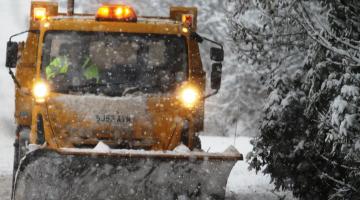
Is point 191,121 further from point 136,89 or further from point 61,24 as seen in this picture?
point 61,24

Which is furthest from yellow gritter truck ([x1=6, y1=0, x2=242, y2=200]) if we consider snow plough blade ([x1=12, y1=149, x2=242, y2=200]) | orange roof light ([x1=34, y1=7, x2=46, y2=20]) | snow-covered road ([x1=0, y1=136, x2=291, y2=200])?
snow-covered road ([x1=0, y1=136, x2=291, y2=200])

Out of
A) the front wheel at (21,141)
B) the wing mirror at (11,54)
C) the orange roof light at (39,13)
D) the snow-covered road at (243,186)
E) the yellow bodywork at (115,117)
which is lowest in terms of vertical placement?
the snow-covered road at (243,186)

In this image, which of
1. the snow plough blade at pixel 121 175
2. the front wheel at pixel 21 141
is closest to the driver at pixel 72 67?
the front wheel at pixel 21 141

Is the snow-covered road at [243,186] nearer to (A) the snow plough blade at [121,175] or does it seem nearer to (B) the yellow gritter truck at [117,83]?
(B) the yellow gritter truck at [117,83]

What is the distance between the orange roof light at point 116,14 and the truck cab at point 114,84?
1 centimetres

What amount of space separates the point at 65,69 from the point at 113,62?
1.84ft

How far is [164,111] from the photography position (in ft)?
23.4

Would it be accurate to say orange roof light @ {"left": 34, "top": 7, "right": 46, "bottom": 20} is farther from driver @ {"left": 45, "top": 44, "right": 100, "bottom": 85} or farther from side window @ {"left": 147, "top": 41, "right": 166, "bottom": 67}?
side window @ {"left": 147, "top": 41, "right": 166, "bottom": 67}

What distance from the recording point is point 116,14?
24.8 feet

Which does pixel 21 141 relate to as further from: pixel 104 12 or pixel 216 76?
pixel 216 76

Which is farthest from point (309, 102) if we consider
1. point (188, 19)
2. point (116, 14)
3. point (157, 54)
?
point (116, 14)

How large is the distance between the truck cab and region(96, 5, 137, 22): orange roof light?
12mm

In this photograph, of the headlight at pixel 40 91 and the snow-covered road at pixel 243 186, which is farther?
the snow-covered road at pixel 243 186

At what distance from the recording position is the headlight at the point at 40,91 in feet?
23.0
